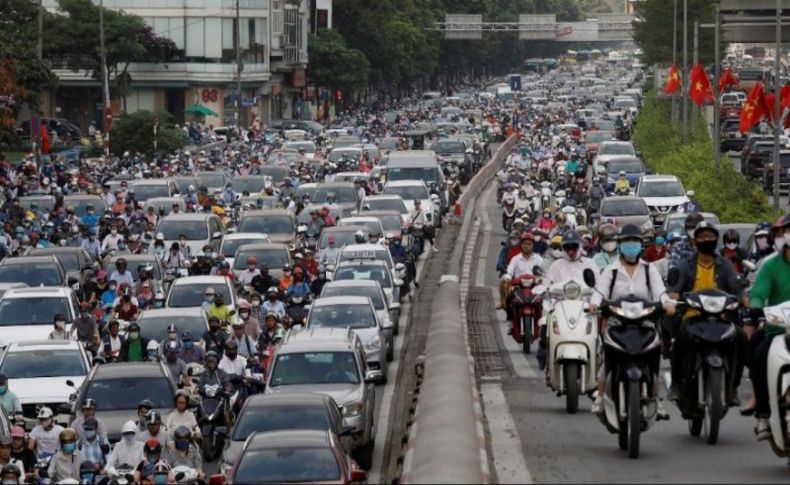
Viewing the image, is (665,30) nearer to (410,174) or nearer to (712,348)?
(410,174)

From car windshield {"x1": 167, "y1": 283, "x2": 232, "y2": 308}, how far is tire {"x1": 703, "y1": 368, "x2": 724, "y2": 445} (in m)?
16.3

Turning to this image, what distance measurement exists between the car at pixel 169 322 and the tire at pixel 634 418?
39.9ft

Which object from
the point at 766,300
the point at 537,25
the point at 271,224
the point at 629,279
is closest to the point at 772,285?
the point at 766,300

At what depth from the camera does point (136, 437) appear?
834 inches

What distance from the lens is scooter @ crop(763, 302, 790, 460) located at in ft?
50.0

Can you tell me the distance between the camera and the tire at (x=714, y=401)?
16.3 m

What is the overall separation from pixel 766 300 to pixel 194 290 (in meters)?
18.2

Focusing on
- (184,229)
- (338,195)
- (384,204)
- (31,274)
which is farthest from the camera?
(338,195)

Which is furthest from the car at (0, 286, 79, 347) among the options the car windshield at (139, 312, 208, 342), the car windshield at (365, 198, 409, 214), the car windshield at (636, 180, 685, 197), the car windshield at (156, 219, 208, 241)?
the car windshield at (636, 180, 685, 197)

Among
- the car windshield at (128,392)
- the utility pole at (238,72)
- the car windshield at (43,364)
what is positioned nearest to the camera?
the car windshield at (128,392)

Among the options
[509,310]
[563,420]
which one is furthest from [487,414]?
[509,310]

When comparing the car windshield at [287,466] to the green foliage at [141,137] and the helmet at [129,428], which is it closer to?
the helmet at [129,428]

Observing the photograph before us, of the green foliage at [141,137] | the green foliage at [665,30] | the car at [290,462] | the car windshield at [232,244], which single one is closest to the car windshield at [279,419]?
the car at [290,462]

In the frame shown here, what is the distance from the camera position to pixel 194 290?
33312mm
